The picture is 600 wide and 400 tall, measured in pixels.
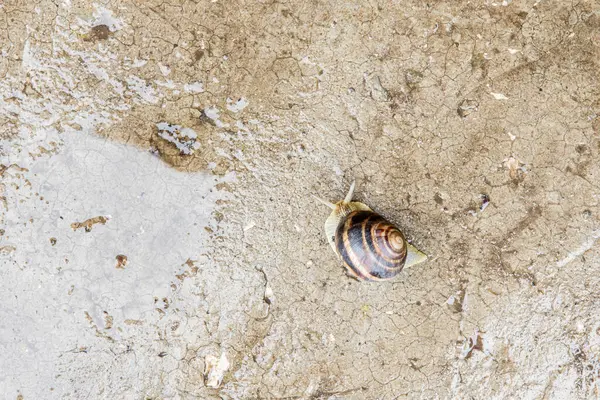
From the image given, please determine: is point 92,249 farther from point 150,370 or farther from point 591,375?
point 591,375

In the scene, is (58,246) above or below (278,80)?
below

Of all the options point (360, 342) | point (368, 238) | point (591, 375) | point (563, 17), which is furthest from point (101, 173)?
point (591, 375)

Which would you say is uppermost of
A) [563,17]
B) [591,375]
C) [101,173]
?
[563,17]

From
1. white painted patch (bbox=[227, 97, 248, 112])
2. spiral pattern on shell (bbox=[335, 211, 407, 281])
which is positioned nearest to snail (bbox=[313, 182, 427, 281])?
spiral pattern on shell (bbox=[335, 211, 407, 281])

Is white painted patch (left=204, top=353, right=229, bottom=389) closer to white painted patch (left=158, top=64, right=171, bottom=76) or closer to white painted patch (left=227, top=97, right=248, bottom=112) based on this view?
white painted patch (left=227, top=97, right=248, bottom=112)

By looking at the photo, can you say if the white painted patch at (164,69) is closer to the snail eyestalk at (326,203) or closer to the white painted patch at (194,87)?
the white painted patch at (194,87)

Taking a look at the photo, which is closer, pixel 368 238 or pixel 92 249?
pixel 368 238

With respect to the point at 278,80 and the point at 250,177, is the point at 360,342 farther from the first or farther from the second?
the point at 278,80
